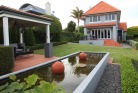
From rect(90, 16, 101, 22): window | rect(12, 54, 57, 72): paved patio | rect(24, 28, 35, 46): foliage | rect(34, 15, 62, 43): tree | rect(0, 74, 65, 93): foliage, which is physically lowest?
rect(12, 54, 57, 72): paved patio

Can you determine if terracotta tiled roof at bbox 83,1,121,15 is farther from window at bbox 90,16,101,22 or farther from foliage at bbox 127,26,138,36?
foliage at bbox 127,26,138,36

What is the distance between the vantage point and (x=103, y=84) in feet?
23.0

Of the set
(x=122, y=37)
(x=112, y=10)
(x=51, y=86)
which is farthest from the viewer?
(x=122, y=37)

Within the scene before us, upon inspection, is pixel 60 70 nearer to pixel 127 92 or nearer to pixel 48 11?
pixel 127 92

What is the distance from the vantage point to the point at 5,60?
27.3 ft

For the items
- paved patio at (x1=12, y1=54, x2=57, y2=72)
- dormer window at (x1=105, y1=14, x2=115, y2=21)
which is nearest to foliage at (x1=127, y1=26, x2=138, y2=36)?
dormer window at (x1=105, y1=14, x2=115, y2=21)

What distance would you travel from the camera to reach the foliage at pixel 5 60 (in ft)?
26.5

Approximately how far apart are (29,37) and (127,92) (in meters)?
17.0

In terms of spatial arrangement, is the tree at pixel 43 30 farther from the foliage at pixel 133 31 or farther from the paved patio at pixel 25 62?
the foliage at pixel 133 31

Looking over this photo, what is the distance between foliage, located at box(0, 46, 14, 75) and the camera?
8.06m

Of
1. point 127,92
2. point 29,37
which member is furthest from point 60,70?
point 29,37

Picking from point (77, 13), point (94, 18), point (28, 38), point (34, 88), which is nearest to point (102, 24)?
point (94, 18)

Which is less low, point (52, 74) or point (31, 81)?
point (31, 81)

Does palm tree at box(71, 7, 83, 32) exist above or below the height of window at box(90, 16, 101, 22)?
above
